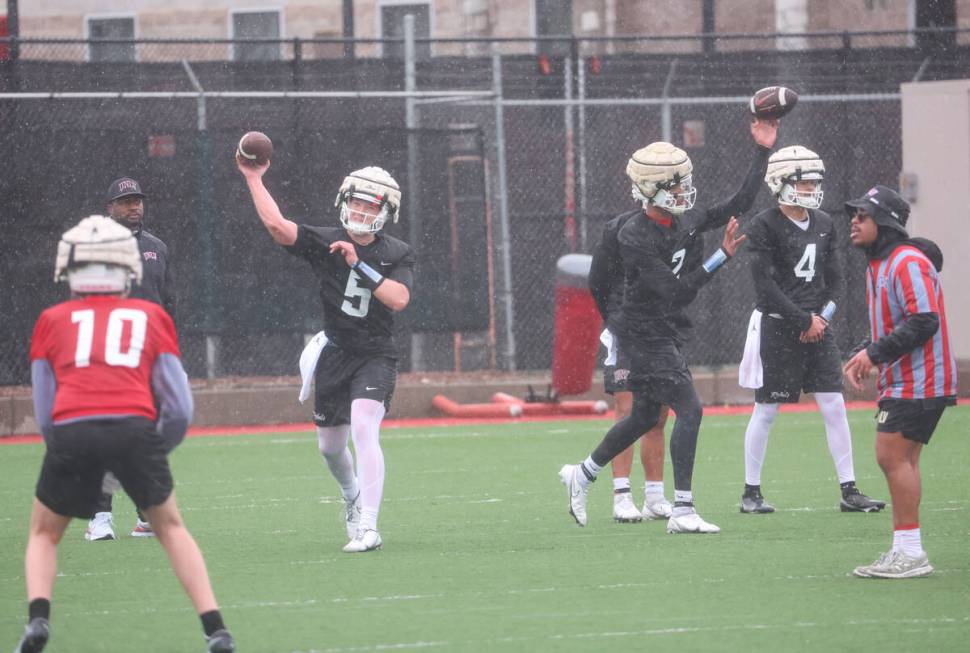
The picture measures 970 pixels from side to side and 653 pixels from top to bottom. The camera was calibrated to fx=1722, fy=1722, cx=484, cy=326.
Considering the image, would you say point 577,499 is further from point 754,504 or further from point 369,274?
point 369,274

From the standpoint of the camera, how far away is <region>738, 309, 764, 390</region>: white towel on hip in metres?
10.8

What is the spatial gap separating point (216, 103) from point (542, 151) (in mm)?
3373

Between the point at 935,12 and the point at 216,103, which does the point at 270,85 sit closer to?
the point at 216,103

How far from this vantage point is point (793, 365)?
35.2 feet

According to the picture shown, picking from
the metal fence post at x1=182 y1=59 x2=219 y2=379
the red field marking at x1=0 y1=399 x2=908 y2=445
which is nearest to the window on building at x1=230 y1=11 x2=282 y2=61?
the metal fence post at x1=182 y1=59 x2=219 y2=379

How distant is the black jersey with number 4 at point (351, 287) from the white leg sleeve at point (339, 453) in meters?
0.46

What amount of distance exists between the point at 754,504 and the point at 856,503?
61cm

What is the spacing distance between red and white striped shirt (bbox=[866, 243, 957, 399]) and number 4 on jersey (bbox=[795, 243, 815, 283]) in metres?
2.75

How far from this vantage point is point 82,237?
6492 mm

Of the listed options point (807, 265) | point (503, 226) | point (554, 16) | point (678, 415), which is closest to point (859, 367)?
point (678, 415)

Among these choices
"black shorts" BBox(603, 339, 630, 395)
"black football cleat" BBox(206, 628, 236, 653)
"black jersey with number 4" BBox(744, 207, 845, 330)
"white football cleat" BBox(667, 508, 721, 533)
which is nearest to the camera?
"black football cleat" BBox(206, 628, 236, 653)

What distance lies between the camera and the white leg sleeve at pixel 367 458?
9133 millimetres

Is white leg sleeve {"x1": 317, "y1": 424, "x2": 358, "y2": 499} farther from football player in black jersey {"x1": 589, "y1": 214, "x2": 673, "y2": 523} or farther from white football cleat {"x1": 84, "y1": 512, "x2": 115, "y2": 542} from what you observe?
football player in black jersey {"x1": 589, "y1": 214, "x2": 673, "y2": 523}

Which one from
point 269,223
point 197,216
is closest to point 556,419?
point 197,216
